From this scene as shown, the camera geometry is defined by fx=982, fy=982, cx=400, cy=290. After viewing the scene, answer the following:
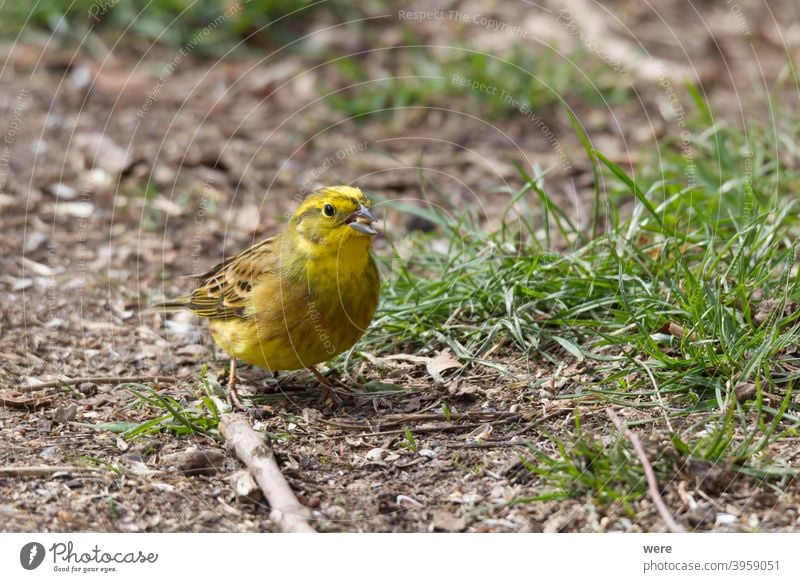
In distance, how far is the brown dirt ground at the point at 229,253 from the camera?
446 centimetres

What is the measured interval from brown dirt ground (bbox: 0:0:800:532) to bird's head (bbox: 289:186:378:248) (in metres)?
0.94

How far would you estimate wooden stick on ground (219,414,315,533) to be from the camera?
4.30m

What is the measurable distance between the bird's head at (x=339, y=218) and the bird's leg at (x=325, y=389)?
2.53 feet

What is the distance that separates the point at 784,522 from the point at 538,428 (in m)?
1.22

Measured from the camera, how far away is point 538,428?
4.88 meters

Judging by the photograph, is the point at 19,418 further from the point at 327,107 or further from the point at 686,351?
the point at 327,107

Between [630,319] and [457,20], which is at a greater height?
[457,20]

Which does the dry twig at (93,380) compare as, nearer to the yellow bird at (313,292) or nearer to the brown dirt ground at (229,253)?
the brown dirt ground at (229,253)

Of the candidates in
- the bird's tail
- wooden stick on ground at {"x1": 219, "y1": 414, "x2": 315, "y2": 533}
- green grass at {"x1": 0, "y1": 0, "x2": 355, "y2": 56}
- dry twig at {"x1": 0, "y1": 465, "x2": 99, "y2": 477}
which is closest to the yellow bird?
wooden stick on ground at {"x1": 219, "y1": 414, "x2": 315, "y2": 533}

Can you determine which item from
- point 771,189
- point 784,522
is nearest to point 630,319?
point 784,522

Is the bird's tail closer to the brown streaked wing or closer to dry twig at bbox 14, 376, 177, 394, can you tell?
the brown streaked wing

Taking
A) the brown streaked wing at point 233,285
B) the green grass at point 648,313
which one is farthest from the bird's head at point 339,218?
the green grass at point 648,313
